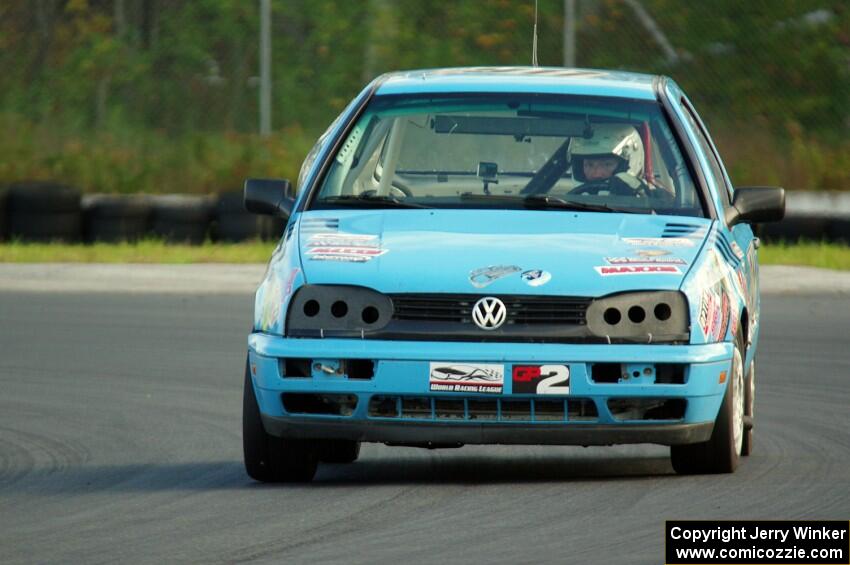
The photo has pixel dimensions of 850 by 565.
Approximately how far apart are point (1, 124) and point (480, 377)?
1998 centimetres

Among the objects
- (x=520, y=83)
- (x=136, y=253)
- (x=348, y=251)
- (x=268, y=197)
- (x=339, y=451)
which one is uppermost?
(x=520, y=83)

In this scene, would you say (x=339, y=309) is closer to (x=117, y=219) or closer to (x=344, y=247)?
(x=344, y=247)

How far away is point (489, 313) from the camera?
7633mm

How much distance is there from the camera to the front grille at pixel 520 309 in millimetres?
7652

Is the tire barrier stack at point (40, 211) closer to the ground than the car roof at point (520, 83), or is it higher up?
closer to the ground

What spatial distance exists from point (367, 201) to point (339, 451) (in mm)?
1086

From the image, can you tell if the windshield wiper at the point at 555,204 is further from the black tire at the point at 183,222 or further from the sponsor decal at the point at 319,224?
the black tire at the point at 183,222

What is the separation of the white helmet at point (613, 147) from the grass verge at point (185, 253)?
11.0m

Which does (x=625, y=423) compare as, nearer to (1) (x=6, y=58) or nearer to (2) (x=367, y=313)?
(2) (x=367, y=313)

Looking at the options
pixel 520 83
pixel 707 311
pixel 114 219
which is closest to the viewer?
pixel 707 311

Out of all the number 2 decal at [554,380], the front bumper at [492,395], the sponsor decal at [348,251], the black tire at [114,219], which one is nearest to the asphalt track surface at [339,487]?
the front bumper at [492,395]

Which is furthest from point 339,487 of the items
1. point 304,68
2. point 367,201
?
point 304,68

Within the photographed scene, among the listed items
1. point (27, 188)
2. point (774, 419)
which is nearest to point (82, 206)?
point (27, 188)

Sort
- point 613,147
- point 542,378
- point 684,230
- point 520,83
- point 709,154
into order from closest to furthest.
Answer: point 542,378, point 684,230, point 613,147, point 520,83, point 709,154
